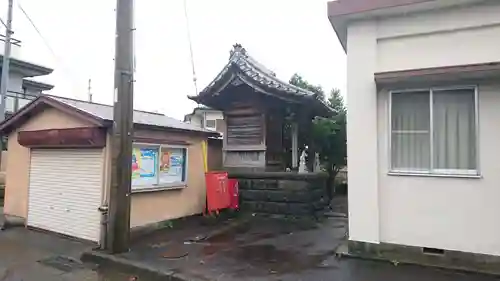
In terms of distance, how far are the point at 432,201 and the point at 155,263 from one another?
4.59 m

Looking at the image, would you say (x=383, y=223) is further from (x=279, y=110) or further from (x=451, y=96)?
(x=279, y=110)

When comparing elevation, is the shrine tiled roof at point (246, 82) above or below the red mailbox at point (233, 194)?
above

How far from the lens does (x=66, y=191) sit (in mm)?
8273

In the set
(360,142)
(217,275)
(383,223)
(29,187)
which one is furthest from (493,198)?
(29,187)

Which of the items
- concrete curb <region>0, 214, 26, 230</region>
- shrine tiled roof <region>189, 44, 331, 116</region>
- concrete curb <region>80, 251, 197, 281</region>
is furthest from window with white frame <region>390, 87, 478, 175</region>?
concrete curb <region>0, 214, 26, 230</region>

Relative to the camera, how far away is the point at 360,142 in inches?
246

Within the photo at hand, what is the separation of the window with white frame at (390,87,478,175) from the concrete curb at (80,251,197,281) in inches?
156

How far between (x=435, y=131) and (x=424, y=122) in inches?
8.7

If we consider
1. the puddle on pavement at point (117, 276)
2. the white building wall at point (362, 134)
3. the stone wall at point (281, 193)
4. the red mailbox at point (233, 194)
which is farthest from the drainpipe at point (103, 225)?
the stone wall at point (281, 193)

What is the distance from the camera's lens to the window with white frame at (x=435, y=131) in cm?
570

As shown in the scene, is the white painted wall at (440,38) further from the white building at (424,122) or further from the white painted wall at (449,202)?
the white painted wall at (449,202)

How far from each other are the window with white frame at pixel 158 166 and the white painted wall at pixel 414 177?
466 centimetres

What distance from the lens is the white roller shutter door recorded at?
7.77m

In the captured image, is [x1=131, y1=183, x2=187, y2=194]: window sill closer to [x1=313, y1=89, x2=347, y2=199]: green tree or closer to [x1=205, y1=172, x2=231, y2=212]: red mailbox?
[x1=205, y1=172, x2=231, y2=212]: red mailbox
